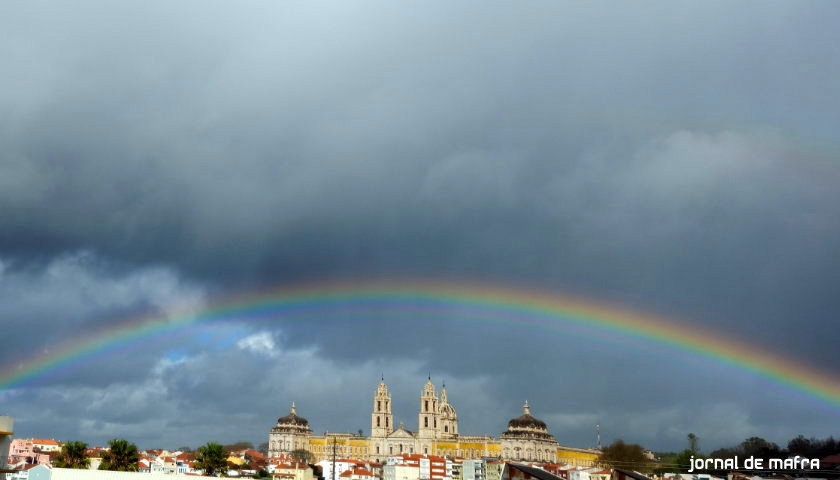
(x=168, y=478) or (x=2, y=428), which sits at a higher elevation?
(x=2, y=428)

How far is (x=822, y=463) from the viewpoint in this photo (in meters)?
153

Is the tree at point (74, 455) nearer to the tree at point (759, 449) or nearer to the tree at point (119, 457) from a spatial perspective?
the tree at point (119, 457)

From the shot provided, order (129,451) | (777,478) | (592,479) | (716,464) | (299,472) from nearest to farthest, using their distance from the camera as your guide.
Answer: (129,451) < (777,478) < (716,464) < (592,479) < (299,472)

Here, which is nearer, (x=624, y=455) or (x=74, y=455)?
(x=74, y=455)

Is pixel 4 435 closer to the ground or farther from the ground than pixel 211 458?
farther from the ground

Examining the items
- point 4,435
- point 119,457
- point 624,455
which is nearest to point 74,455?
point 119,457

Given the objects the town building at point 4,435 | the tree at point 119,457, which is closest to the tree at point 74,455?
the tree at point 119,457

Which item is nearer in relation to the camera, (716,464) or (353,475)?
(716,464)

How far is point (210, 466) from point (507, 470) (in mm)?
68700

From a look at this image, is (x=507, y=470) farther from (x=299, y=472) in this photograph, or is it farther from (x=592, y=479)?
(x=299, y=472)

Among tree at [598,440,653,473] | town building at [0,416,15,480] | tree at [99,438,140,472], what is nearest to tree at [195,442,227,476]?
tree at [99,438,140,472]

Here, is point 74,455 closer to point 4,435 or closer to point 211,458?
point 211,458

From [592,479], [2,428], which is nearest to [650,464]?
[592,479]

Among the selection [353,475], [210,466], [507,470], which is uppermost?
[507,470]
